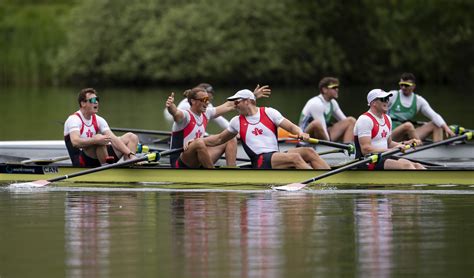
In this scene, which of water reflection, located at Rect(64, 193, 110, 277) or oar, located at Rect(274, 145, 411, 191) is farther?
oar, located at Rect(274, 145, 411, 191)

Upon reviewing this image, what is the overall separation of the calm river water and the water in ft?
0.03

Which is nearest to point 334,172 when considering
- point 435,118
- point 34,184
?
point 34,184

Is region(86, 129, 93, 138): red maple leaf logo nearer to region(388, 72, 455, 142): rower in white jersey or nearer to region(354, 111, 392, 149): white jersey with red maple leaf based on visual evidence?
region(354, 111, 392, 149): white jersey with red maple leaf

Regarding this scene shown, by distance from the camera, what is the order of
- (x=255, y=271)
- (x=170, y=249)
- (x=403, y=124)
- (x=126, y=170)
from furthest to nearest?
(x=403, y=124)
(x=126, y=170)
(x=170, y=249)
(x=255, y=271)

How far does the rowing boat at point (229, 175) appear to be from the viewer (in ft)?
51.5

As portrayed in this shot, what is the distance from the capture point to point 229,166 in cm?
1681

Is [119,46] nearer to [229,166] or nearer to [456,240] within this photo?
[229,166]

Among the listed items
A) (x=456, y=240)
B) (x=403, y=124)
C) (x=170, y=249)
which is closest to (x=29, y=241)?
(x=170, y=249)

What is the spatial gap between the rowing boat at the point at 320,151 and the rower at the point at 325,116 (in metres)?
0.35

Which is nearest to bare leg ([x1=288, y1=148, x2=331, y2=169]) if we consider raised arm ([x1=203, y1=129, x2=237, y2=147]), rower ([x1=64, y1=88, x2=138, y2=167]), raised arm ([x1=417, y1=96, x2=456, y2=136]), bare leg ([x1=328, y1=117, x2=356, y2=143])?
raised arm ([x1=203, y1=129, x2=237, y2=147])

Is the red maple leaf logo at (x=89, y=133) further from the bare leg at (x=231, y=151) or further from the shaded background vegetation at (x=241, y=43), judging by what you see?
the shaded background vegetation at (x=241, y=43)

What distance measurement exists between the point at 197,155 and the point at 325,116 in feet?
16.4

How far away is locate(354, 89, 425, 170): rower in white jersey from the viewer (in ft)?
52.4

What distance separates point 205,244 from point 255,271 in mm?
1352
